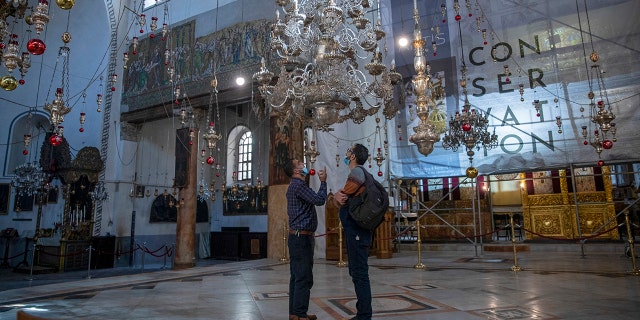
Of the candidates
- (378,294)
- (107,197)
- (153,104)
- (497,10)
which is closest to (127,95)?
(153,104)

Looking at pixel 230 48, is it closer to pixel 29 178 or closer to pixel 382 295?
Result: pixel 29 178

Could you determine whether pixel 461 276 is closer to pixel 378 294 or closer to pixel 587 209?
pixel 378 294

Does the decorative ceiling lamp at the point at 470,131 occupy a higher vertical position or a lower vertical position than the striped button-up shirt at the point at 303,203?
higher

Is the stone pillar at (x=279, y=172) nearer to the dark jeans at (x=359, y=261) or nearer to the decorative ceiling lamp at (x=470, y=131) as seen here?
the decorative ceiling lamp at (x=470, y=131)

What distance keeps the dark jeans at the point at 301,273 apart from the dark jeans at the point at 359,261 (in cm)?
46

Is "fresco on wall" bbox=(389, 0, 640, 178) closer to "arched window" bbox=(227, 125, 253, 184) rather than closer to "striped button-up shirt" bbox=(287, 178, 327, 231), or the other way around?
"striped button-up shirt" bbox=(287, 178, 327, 231)

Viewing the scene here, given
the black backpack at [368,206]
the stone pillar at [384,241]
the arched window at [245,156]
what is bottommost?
→ the stone pillar at [384,241]

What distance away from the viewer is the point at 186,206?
544 inches

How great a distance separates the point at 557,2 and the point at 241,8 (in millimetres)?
9908

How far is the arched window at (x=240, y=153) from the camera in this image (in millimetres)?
19312

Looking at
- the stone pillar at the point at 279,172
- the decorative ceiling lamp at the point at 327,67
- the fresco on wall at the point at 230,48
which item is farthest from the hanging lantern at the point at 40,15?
the fresco on wall at the point at 230,48

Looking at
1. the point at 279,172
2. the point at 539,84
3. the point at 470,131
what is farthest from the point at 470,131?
the point at 279,172

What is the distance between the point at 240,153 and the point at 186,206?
6264mm

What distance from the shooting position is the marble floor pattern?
3.90 m
